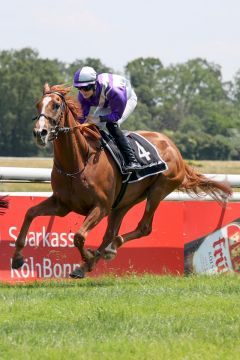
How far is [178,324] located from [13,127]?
75.2 meters

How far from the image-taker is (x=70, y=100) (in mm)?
9055

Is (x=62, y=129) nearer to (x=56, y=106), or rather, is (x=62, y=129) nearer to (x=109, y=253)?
(x=56, y=106)

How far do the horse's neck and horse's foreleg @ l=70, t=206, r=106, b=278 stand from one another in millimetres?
456

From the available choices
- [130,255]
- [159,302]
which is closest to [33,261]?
[130,255]

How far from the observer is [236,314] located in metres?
6.88

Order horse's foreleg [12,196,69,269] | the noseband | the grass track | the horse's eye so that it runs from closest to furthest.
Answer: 1. the grass track
2. the noseband
3. the horse's eye
4. horse's foreleg [12,196,69,269]

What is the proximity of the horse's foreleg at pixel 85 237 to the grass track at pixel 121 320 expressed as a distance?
15 cm

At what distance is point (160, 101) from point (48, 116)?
105 meters

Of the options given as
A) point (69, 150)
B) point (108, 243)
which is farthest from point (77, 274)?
point (69, 150)

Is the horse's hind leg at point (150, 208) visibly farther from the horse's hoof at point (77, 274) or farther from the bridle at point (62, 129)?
the bridle at point (62, 129)

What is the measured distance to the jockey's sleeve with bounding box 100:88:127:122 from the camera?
9.20 meters

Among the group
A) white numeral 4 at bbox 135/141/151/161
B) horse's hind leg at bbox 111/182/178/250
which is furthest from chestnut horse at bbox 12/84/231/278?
white numeral 4 at bbox 135/141/151/161

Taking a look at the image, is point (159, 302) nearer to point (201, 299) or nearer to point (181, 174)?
point (201, 299)

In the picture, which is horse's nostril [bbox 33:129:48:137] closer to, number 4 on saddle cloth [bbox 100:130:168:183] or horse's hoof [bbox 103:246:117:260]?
number 4 on saddle cloth [bbox 100:130:168:183]
